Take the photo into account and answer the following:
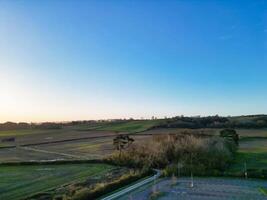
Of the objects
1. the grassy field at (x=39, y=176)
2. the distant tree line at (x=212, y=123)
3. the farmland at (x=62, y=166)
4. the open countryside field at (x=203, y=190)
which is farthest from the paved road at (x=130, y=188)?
the distant tree line at (x=212, y=123)

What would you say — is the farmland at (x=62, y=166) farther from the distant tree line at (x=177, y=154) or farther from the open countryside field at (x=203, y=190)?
the open countryside field at (x=203, y=190)

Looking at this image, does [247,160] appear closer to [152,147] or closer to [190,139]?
[190,139]

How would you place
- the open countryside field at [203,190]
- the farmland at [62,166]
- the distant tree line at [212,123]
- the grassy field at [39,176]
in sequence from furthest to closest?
1. the distant tree line at [212,123]
2. the farmland at [62,166]
3. the grassy field at [39,176]
4. the open countryside field at [203,190]

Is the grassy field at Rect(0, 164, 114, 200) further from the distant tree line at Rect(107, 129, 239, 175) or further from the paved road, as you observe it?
the paved road

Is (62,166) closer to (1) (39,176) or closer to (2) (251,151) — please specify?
(1) (39,176)

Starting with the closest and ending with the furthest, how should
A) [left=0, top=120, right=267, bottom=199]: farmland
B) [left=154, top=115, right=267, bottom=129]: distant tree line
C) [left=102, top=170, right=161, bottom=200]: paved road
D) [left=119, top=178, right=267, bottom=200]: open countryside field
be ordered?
[left=119, top=178, right=267, bottom=200]: open countryside field
[left=102, top=170, right=161, bottom=200]: paved road
[left=0, top=120, right=267, bottom=199]: farmland
[left=154, top=115, right=267, bottom=129]: distant tree line

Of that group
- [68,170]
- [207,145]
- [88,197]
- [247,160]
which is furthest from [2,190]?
[247,160]

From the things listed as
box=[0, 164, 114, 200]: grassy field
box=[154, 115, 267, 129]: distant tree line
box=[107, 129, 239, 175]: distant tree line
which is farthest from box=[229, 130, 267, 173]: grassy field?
box=[0, 164, 114, 200]: grassy field

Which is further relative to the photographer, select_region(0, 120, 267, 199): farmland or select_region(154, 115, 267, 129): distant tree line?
select_region(154, 115, 267, 129): distant tree line
